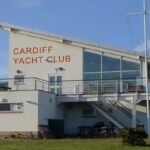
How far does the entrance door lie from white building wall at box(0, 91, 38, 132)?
375cm

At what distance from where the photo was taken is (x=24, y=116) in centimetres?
3372

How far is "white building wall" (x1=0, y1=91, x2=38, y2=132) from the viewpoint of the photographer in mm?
33562

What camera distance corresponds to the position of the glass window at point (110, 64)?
3822cm

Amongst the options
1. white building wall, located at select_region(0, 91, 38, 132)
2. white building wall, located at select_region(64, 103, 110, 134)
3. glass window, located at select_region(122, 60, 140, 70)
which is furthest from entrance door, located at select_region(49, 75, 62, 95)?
glass window, located at select_region(122, 60, 140, 70)

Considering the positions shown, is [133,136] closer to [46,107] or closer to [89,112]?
[46,107]

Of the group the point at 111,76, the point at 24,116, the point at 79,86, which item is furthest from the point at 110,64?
the point at 24,116

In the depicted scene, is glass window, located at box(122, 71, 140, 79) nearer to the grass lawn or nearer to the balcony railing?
the balcony railing

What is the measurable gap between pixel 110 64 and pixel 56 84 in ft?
13.5

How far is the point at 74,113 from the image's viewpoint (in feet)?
125

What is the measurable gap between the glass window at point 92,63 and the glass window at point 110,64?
373mm

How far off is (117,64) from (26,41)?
747 centimetres

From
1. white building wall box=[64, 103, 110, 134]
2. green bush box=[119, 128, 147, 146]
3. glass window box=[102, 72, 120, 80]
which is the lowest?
green bush box=[119, 128, 147, 146]

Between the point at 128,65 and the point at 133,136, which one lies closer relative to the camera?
the point at 133,136

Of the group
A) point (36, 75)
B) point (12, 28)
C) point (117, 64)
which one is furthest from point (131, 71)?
point (12, 28)
